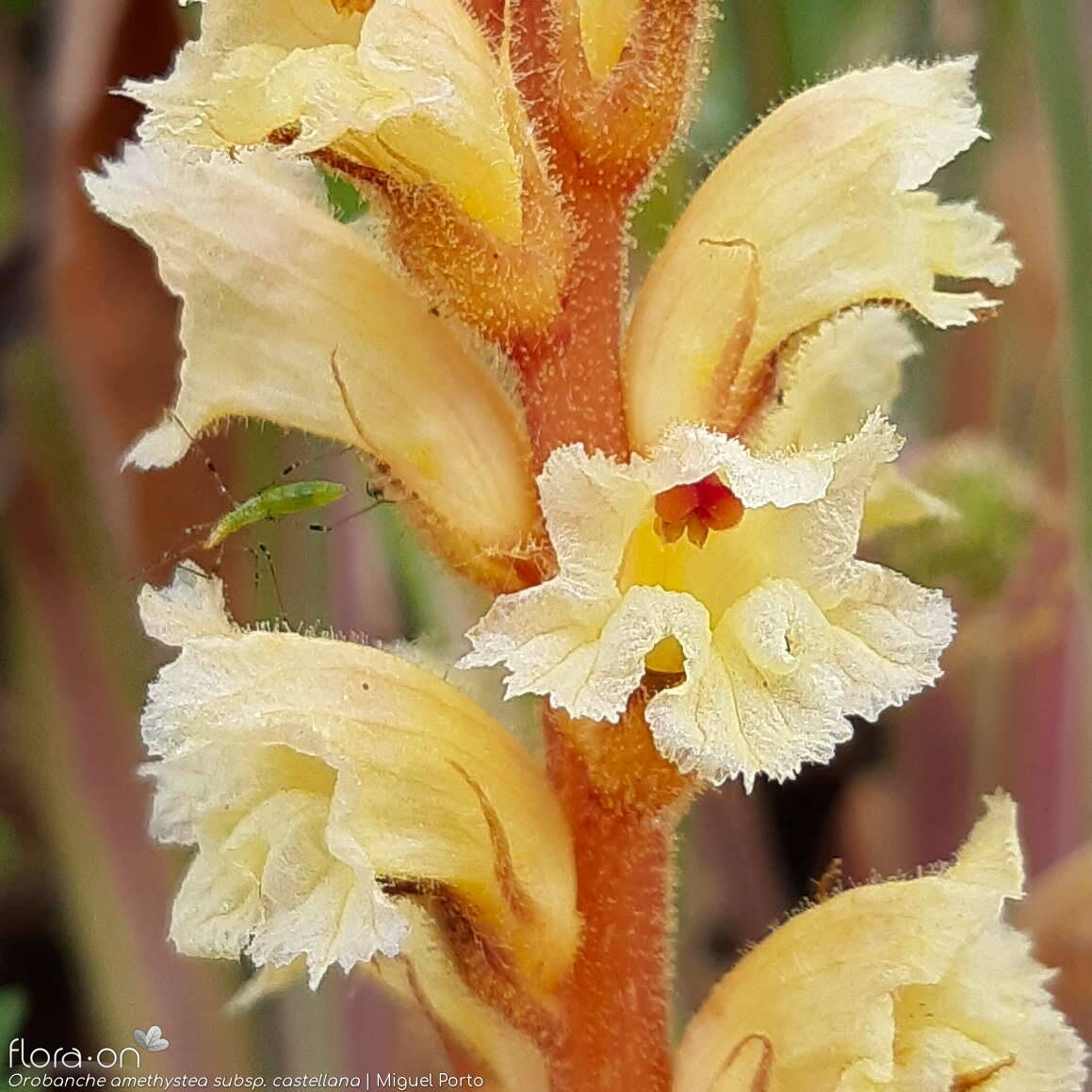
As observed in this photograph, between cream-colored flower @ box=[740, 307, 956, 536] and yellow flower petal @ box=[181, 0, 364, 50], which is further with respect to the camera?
cream-colored flower @ box=[740, 307, 956, 536]

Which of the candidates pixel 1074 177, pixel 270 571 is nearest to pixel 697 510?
pixel 270 571

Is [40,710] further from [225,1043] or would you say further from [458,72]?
[458,72]

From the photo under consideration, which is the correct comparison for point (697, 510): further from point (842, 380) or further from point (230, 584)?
point (230, 584)

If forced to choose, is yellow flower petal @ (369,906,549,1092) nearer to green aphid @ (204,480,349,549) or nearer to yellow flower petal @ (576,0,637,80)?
green aphid @ (204,480,349,549)

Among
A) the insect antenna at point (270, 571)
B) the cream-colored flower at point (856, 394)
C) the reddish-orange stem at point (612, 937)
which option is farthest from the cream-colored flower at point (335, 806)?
the cream-colored flower at point (856, 394)

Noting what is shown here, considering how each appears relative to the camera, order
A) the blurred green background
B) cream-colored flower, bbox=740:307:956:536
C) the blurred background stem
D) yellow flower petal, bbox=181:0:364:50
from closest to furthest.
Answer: yellow flower petal, bbox=181:0:364:50 < cream-colored flower, bbox=740:307:956:536 < the blurred background stem < the blurred green background

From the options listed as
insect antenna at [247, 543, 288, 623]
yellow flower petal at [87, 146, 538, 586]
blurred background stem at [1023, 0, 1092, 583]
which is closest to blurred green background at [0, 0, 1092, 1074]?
insect antenna at [247, 543, 288, 623]

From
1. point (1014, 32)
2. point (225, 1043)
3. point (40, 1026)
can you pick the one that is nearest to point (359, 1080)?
point (225, 1043)

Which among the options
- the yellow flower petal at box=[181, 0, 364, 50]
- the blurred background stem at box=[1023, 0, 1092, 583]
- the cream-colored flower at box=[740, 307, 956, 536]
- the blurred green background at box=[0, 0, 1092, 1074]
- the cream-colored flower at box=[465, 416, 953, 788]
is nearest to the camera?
the cream-colored flower at box=[465, 416, 953, 788]
